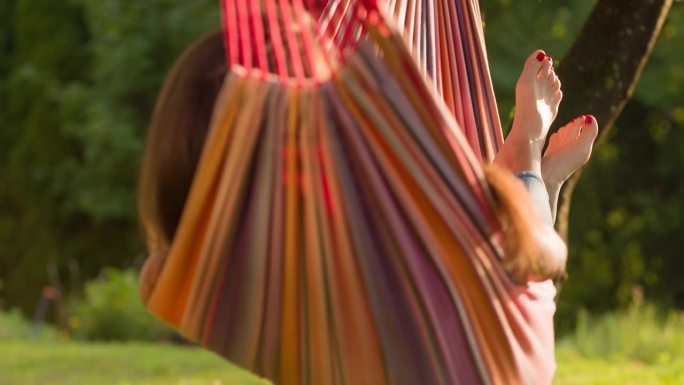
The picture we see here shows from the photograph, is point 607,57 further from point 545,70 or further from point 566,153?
point 545,70

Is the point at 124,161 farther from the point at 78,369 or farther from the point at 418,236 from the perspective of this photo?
the point at 418,236

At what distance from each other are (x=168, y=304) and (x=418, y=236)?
43 cm

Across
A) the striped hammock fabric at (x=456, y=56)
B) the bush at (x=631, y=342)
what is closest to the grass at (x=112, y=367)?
the bush at (x=631, y=342)

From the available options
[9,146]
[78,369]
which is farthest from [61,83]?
[78,369]

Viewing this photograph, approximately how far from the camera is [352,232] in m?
1.95

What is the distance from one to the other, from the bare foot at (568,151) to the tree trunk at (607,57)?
4.41ft

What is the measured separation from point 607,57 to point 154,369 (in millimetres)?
3526

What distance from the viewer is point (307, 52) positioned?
81.4 inches

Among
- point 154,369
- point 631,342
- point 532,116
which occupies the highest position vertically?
point 532,116

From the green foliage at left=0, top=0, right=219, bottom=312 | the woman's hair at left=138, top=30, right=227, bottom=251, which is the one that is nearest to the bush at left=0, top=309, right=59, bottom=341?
the green foliage at left=0, top=0, right=219, bottom=312

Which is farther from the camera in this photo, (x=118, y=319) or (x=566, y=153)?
(x=118, y=319)

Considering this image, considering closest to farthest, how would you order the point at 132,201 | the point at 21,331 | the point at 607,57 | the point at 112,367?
the point at 607,57
the point at 112,367
the point at 21,331
the point at 132,201

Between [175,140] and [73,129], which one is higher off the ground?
[175,140]

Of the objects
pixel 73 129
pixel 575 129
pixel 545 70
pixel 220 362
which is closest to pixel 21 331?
pixel 220 362
